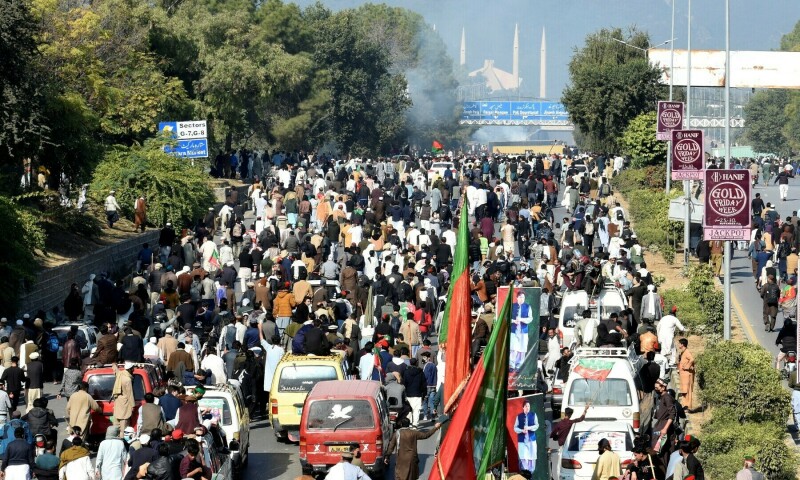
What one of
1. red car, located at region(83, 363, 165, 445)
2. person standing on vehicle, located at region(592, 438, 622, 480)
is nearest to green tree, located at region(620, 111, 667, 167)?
red car, located at region(83, 363, 165, 445)

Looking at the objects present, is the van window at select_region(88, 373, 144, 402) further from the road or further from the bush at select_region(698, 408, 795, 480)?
the road

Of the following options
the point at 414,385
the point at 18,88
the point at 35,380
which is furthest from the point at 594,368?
the point at 18,88

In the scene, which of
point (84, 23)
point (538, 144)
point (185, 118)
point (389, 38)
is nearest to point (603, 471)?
point (84, 23)

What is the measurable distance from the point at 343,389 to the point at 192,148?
89.9 feet

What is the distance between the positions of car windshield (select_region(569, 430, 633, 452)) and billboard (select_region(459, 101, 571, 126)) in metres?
121

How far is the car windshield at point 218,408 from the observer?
19442 millimetres

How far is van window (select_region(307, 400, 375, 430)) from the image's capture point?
19016 mm

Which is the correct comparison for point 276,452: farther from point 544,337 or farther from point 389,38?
point 389,38

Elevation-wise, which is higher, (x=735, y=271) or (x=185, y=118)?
(x=185, y=118)

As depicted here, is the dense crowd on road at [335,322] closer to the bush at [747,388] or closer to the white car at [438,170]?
the bush at [747,388]

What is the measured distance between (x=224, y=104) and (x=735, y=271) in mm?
26992

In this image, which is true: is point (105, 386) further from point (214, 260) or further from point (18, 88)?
point (18, 88)

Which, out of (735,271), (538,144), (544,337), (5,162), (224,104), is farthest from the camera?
(538,144)

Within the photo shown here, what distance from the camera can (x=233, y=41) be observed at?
64.4 meters
